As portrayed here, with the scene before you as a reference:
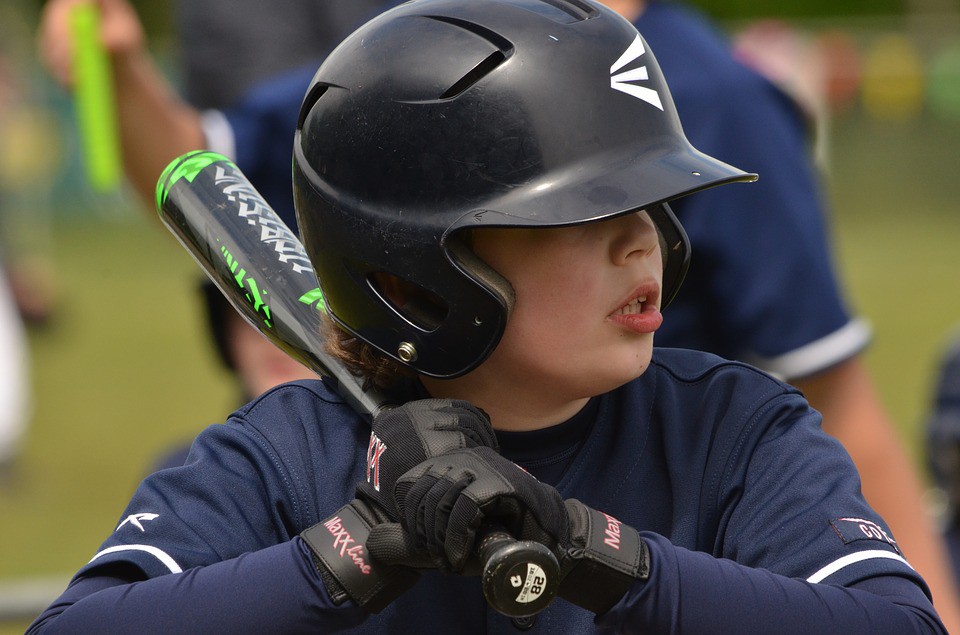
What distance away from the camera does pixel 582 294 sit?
77.5 inches

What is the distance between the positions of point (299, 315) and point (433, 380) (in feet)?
0.79

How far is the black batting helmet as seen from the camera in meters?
1.93

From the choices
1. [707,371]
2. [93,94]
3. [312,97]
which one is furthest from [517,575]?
[93,94]

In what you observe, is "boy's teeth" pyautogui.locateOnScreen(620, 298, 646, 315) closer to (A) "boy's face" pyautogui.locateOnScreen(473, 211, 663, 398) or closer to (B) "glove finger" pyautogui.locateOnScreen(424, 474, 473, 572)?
(A) "boy's face" pyautogui.locateOnScreen(473, 211, 663, 398)

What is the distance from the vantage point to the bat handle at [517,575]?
A: 5.37ft

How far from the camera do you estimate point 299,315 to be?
2256mm

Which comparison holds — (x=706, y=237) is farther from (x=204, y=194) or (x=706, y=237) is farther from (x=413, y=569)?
(x=413, y=569)

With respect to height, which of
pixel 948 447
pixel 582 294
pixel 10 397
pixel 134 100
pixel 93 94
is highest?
pixel 582 294

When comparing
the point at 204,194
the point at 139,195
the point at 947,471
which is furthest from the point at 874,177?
the point at 204,194

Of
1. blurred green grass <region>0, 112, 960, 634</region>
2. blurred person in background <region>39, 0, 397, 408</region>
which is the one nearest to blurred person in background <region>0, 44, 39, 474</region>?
blurred green grass <region>0, 112, 960, 634</region>

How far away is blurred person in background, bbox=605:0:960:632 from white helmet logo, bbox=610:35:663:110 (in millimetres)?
1216

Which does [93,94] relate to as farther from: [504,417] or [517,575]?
[517,575]

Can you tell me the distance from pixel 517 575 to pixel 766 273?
1.82 m

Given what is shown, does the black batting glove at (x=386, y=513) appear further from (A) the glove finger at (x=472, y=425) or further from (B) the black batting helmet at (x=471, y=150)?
(B) the black batting helmet at (x=471, y=150)
